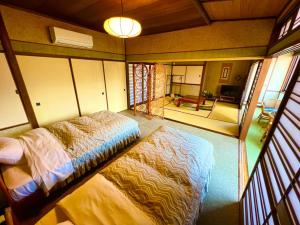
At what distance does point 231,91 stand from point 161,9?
5610 millimetres

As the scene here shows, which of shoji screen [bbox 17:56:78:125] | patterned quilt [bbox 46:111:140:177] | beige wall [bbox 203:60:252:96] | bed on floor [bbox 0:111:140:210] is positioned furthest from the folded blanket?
beige wall [bbox 203:60:252:96]

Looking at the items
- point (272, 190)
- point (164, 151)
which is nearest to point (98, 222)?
point (164, 151)

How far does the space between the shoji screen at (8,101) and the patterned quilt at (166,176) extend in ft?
7.87

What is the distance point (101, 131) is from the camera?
2234 millimetres

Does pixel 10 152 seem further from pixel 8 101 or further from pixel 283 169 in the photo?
pixel 283 169

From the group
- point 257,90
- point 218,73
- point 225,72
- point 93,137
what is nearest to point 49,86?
point 93,137

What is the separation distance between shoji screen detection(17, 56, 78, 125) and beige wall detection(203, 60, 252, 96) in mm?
6345

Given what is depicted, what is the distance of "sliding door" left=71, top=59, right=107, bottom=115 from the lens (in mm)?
3328

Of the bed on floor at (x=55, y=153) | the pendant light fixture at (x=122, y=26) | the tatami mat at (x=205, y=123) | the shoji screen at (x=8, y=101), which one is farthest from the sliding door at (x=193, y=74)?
the shoji screen at (x=8, y=101)

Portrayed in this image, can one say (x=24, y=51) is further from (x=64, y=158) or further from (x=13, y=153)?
(x=64, y=158)

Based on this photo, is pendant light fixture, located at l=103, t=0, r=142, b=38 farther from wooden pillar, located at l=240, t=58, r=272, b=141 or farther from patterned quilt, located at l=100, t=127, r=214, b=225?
wooden pillar, located at l=240, t=58, r=272, b=141

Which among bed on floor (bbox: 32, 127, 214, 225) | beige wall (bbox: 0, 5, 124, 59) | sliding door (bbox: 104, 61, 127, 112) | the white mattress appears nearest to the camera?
bed on floor (bbox: 32, 127, 214, 225)

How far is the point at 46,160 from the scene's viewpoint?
1562mm

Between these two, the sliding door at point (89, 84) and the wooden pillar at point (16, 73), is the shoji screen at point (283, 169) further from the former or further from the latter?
the sliding door at point (89, 84)
